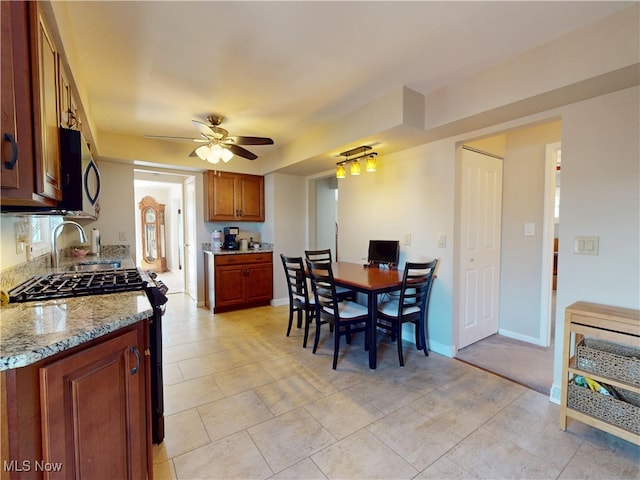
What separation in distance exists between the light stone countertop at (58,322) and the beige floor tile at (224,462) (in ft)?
3.08

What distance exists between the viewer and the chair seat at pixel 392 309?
2738 millimetres

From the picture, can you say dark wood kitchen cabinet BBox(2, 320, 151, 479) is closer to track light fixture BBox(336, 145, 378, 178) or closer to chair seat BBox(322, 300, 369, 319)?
chair seat BBox(322, 300, 369, 319)

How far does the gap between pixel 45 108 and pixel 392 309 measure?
8.74 feet

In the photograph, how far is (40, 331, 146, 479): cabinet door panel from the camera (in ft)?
2.89

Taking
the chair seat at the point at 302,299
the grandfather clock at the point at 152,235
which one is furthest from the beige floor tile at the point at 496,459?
the grandfather clock at the point at 152,235

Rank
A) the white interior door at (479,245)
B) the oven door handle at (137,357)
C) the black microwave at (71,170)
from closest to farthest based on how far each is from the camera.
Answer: the oven door handle at (137,357) → the black microwave at (71,170) → the white interior door at (479,245)

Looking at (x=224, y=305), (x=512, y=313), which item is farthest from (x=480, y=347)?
(x=224, y=305)

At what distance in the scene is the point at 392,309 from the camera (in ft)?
9.17

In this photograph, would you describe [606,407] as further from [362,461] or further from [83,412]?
[83,412]

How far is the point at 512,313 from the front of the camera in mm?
3361

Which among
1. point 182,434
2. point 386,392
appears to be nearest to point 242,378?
point 182,434

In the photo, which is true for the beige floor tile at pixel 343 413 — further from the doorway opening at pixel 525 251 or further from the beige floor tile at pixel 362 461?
the doorway opening at pixel 525 251

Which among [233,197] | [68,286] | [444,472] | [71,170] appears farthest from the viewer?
[233,197]

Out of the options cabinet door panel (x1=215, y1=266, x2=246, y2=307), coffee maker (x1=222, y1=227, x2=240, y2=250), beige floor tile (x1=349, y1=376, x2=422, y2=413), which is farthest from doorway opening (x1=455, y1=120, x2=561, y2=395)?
coffee maker (x1=222, y1=227, x2=240, y2=250)
